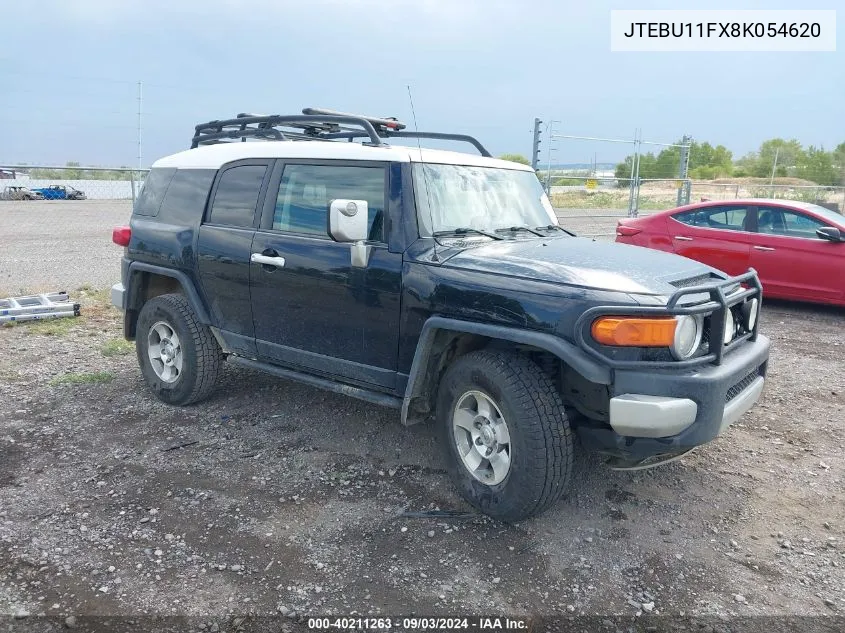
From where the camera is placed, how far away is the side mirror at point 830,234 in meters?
8.30

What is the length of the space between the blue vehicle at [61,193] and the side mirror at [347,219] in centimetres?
3214

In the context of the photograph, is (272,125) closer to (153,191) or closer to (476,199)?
(153,191)

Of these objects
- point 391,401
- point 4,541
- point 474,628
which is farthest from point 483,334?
point 4,541

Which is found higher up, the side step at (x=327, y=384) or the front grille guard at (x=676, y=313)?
the front grille guard at (x=676, y=313)

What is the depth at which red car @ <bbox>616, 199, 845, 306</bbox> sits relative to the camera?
8.43 metres

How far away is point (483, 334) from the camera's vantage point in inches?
142

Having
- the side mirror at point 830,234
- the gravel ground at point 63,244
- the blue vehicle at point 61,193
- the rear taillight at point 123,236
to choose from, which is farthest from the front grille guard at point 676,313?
the blue vehicle at point 61,193

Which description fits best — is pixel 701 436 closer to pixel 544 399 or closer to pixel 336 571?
pixel 544 399

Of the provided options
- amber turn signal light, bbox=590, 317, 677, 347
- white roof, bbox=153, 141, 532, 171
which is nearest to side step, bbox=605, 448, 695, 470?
amber turn signal light, bbox=590, 317, 677, 347

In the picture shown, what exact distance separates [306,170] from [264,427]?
1.82 m

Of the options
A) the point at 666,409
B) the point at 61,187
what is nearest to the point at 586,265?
the point at 666,409

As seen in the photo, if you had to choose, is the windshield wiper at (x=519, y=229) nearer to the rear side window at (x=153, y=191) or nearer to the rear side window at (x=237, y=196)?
the rear side window at (x=237, y=196)

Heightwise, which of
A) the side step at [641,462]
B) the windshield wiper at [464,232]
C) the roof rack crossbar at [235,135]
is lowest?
the side step at [641,462]

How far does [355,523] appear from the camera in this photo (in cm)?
371
